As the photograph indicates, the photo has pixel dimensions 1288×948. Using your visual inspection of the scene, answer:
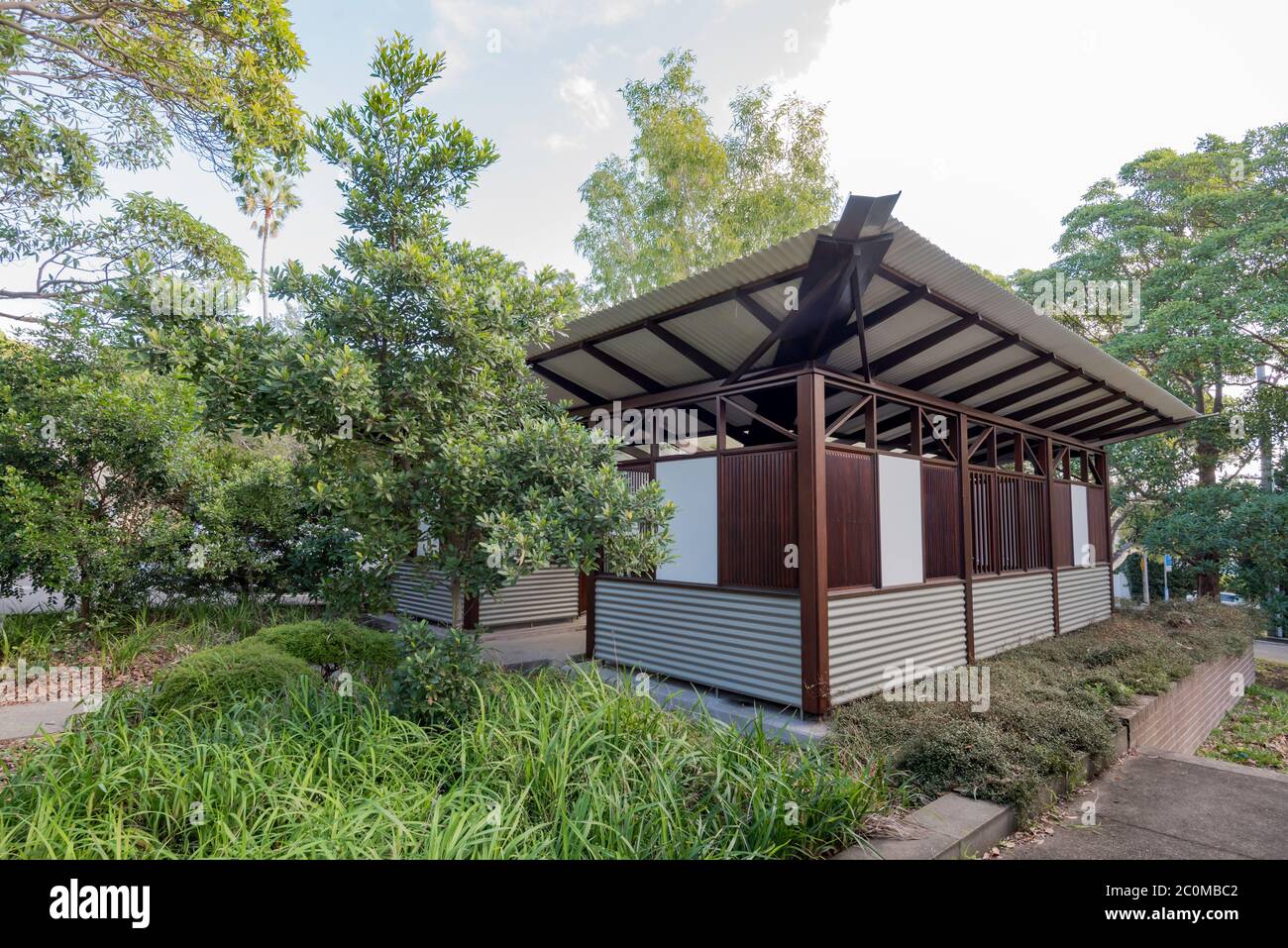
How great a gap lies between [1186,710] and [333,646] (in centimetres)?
875

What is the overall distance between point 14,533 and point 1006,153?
43.5 ft

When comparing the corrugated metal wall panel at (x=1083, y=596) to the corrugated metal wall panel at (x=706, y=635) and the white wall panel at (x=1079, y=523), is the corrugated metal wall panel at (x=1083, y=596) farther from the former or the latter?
the corrugated metal wall panel at (x=706, y=635)

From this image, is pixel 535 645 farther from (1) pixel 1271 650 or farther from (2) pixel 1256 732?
(1) pixel 1271 650

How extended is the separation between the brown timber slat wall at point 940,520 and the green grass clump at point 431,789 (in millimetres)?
3675

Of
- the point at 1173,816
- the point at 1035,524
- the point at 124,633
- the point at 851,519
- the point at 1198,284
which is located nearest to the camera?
the point at 1173,816

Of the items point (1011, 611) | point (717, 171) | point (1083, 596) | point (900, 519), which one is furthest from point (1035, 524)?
point (717, 171)

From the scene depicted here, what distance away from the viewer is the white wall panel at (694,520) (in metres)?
5.73

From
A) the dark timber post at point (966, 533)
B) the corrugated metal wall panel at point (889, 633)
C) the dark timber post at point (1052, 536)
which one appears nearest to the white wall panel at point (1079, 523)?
the dark timber post at point (1052, 536)

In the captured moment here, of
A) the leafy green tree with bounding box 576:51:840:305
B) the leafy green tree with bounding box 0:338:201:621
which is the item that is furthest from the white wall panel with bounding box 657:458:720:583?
the leafy green tree with bounding box 576:51:840:305

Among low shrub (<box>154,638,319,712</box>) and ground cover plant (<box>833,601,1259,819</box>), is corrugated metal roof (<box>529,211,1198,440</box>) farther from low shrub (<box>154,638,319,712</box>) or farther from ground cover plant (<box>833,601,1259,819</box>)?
low shrub (<box>154,638,319,712</box>)

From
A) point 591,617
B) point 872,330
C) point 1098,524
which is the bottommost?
point 591,617

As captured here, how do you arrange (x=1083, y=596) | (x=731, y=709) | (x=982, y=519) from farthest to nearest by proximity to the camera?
(x=1083, y=596) → (x=982, y=519) → (x=731, y=709)

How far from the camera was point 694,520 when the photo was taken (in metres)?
5.90

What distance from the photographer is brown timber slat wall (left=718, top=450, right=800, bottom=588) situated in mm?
5125
